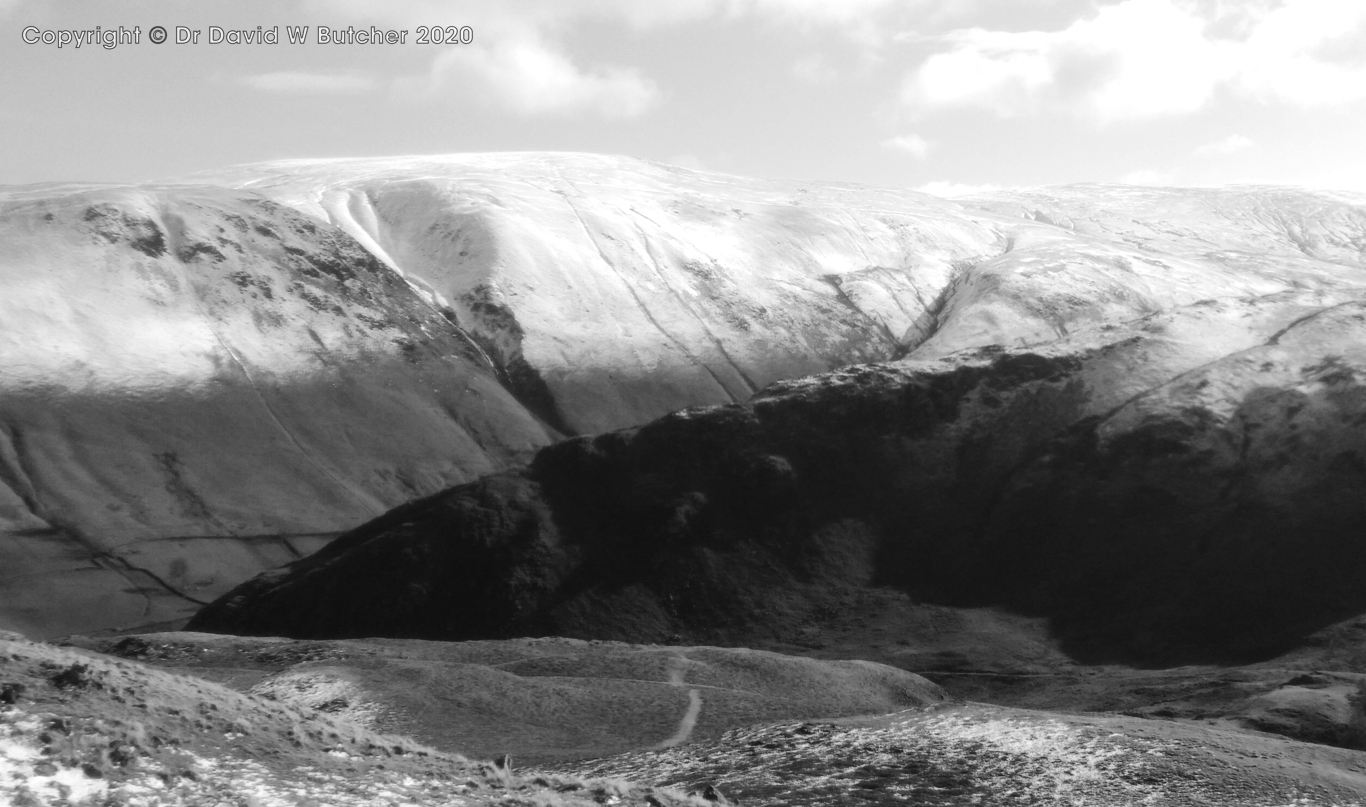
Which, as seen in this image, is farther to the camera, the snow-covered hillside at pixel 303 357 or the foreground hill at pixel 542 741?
the snow-covered hillside at pixel 303 357

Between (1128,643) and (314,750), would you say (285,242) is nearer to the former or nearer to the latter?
(1128,643)

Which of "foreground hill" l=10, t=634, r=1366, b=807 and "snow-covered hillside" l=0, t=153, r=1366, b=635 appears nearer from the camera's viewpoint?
"foreground hill" l=10, t=634, r=1366, b=807

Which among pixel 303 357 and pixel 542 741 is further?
pixel 303 357

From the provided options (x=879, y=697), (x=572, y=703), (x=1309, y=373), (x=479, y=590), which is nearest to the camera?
(x=572, y=703)

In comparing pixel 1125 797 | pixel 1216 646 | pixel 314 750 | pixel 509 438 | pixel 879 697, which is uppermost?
pixel 314 750

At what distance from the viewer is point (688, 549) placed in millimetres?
91000

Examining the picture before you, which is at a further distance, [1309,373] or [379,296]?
[379,296]

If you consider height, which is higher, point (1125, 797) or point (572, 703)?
point (1125, 797)

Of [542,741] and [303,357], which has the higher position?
[542,741]

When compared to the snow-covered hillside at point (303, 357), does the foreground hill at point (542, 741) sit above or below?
above

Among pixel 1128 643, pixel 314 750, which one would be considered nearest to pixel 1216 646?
pixel 1128 643

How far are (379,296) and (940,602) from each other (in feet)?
372

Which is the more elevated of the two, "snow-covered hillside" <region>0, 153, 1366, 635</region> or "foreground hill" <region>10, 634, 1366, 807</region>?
"foreground hill" <region>10, 634, 1366, 807</region>

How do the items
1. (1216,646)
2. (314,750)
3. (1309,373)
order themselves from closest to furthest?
(314,750) → (1216,646) → (1309,373)
